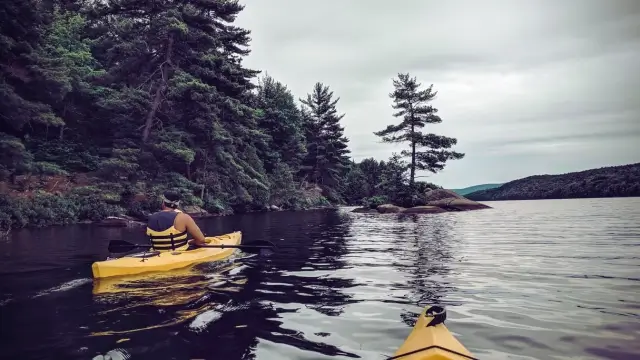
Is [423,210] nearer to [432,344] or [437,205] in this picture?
[437,205]

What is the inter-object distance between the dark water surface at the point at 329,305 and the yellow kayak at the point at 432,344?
0.59 m

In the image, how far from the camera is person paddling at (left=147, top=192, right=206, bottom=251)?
7619 millimetres

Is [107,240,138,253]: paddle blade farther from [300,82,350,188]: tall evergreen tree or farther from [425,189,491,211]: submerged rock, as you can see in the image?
[300,82,350,188]: tall evergreen tree

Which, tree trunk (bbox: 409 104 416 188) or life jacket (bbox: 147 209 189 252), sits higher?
tree trunk (bbox: 409 104 416 188)

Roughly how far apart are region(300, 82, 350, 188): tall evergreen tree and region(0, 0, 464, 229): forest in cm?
1941

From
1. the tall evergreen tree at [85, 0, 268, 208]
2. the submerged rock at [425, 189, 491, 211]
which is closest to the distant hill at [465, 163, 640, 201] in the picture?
the submerged rock at [425, 189, 491, 211]

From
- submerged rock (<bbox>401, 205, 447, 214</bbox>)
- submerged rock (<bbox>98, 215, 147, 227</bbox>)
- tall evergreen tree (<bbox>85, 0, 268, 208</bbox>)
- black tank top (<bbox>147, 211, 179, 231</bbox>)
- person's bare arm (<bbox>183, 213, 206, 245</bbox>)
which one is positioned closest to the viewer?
black tank top (<bbox>147, 211, 179, 231</bbox>)

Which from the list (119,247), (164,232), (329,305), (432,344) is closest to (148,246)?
(119,247)

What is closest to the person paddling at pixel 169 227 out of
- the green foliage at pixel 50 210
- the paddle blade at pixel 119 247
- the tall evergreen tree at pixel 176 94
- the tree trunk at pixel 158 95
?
the paddle blade at pixel 119 247

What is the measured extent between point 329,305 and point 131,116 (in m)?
24.9

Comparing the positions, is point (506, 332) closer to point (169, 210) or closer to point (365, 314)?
point (365, 314)

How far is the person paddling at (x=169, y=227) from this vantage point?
7.62 m

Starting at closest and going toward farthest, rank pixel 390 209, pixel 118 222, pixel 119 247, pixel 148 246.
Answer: pixel 119 247
pixel 148 246
pixel 118 222
pixel 390 209

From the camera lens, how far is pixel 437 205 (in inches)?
1187
